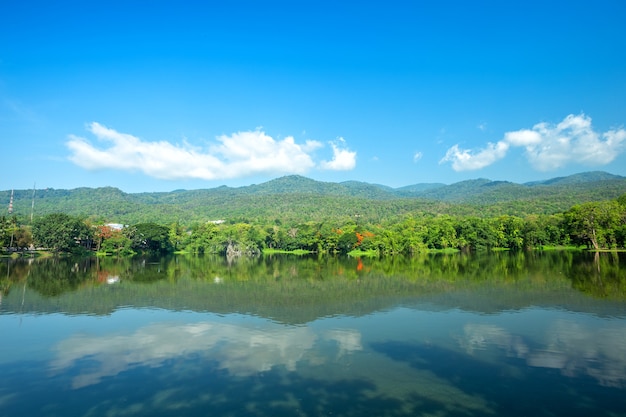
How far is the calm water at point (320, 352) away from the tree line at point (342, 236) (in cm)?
4542

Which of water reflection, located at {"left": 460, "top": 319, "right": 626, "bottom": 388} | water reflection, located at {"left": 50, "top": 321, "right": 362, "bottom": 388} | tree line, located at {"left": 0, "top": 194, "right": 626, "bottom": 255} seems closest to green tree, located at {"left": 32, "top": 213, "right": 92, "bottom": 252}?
tree line, located at {"left": 0, "top": 194, "right": 626, "bottom": 255}

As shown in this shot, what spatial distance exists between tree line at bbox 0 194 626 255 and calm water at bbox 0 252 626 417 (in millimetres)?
45416

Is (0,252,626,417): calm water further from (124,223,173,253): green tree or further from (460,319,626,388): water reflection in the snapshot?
(124,223,173,253): green tree

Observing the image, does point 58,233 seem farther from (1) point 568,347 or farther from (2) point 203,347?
(1) point 568,347

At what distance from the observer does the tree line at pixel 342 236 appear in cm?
6550

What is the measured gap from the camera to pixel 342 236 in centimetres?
8312

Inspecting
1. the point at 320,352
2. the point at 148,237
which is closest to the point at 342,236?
the point at 148,237

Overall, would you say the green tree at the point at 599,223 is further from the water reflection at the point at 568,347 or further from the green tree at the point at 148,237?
the green tree at the point at 148,237

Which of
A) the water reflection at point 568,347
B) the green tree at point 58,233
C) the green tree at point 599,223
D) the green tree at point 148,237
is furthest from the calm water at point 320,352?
the green tree at point 148,237

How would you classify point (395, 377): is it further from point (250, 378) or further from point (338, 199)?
point (338, 199)

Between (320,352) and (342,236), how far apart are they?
227ft

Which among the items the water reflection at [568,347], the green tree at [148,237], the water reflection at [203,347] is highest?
the green tree at [148,237]

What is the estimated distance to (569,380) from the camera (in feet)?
37.5

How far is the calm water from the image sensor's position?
33.7ft
